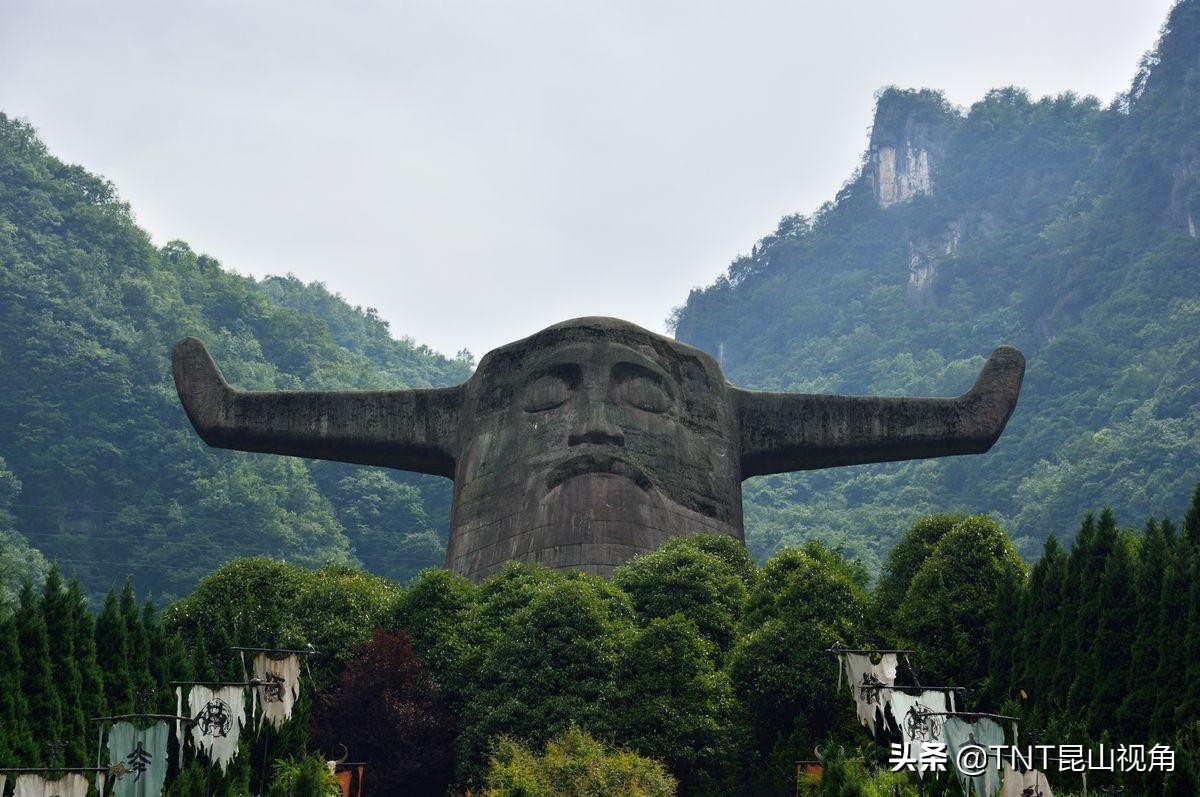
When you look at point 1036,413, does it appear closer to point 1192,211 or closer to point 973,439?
point 1192,211

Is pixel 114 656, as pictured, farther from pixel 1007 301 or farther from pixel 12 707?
pixel 1007 301

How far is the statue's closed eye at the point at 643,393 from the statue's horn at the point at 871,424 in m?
1.62

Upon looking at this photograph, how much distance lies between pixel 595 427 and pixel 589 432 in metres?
0.11

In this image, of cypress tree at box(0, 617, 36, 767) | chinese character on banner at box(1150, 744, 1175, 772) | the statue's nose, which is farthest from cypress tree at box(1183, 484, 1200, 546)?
cypress tree at box(0, 617, 36, 767)

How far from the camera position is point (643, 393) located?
23.3 metres

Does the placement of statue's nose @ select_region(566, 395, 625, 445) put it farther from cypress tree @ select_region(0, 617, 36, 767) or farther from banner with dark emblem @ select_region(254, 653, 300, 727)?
cypress tree @ select_region(0, 617, 36, 767)

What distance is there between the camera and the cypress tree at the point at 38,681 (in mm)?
15727

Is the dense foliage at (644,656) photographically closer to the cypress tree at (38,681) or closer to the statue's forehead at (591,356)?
the cypress tree at (38,681)

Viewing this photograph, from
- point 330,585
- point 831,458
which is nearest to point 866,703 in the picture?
point 330,585

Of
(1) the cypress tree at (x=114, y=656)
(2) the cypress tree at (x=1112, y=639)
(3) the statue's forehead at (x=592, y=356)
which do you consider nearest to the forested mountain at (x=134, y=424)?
(3) the statue's forehead at (x=592, y=356)

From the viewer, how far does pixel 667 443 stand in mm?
23047

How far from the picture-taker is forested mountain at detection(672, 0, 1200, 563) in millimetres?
54500

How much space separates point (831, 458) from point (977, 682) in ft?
22.1

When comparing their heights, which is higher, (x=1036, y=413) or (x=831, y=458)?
(x=1036, y=413)
